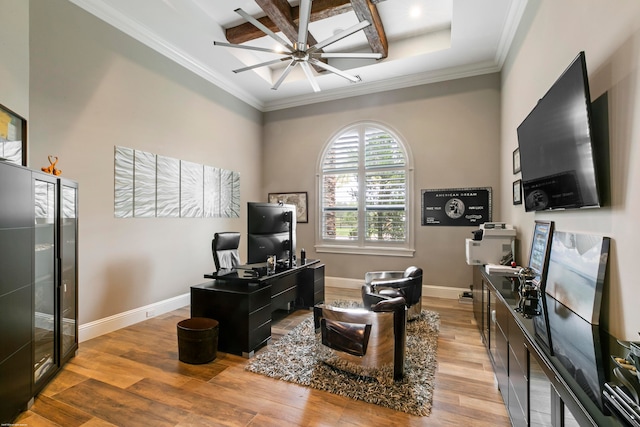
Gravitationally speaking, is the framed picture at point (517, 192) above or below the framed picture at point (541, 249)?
above

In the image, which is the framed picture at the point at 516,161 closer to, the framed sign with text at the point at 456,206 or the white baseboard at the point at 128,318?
the framed sign with text at the point at 456,206

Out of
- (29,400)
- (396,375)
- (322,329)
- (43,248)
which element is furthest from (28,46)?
(396,375)

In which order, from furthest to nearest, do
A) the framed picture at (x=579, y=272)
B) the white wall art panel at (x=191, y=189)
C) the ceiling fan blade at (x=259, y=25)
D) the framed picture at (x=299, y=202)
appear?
the framed picture at (x=299, y=202) < the white wall art panel at (x=191, y=189) < the ceiling fan blade at (x=259, y=25) < the framed picture at (x=579, y=272)

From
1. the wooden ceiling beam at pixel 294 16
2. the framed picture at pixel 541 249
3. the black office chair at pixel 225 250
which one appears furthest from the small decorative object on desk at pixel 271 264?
the wooden ceiling beam at pixel 294 16

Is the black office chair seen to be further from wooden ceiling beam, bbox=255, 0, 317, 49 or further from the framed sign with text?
the framed sign with text

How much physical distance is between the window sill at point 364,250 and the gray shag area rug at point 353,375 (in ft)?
6.10

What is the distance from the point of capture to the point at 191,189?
440cm

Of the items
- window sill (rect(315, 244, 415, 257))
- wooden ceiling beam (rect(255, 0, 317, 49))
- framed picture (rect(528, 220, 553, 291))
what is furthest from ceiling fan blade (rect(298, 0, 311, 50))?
window sill (rect(315, 244, 415, 257))

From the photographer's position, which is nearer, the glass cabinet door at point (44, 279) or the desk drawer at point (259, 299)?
the glass cabinet door at point (44, 279)

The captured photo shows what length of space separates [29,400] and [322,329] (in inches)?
81.4

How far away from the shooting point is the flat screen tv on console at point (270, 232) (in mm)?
3176

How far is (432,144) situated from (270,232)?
3.16m

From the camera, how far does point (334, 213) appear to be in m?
5.54

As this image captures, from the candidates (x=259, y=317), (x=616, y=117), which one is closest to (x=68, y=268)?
→ (x=259, y=317)
